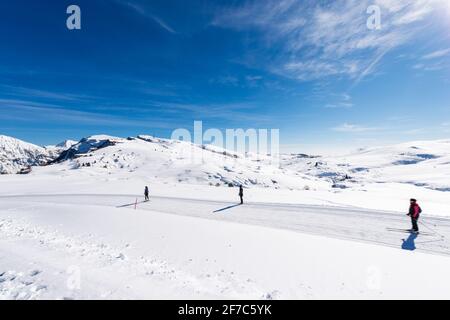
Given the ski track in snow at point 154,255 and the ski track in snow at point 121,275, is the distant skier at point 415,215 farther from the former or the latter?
the ski track in snow at point 121,275

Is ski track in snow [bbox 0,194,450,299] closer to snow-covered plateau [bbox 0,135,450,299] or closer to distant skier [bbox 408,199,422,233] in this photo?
snow-covered plateau [bbox 0,135,450,299]

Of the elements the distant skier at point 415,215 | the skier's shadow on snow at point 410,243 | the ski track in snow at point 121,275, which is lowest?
the ski track in snow at point 121,275

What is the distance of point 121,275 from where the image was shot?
9039 mm

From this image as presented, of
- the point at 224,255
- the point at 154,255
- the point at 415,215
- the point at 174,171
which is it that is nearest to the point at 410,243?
the point at 415,215

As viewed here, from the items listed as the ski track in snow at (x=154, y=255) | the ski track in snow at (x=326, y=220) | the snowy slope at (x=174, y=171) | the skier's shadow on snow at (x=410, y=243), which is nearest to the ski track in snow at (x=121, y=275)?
the ski track in snow at (x=154, y=255)

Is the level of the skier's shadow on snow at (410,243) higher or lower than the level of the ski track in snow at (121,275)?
higher

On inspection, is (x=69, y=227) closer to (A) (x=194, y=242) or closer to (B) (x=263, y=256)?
(A) (x=194, y=242)

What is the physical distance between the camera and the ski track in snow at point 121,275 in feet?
26.0

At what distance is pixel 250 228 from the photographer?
14773 millimetres

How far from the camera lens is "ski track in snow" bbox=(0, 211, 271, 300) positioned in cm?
791

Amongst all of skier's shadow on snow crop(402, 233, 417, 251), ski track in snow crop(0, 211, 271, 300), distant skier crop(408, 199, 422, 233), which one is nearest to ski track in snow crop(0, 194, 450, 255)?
skier's shadow on snow crop(402, 233, 417, 251)

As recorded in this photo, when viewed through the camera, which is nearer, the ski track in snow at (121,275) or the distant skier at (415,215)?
the ski track in snow at (121,275)
